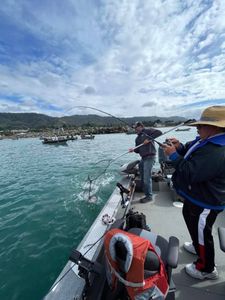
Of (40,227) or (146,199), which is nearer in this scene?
(146,199)

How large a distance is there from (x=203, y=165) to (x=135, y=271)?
1083mm

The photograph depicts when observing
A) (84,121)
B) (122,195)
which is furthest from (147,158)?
(84,121)

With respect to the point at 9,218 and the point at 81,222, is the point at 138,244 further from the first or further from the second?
the point at 9,218

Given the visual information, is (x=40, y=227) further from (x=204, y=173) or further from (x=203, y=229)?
(x=204, y=173)

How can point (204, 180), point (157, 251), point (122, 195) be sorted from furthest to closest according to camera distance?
1. point (122, 195)
2. point (204, 180)
3. point (157, 251)

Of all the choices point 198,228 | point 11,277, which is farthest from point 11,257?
point 198,228

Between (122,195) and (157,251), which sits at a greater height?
(157,251)

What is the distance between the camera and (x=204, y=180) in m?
1.81

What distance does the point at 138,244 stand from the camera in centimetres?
121

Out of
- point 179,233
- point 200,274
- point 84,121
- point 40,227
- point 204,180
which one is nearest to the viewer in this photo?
point 204,180

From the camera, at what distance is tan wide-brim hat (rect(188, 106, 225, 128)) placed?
171 cm

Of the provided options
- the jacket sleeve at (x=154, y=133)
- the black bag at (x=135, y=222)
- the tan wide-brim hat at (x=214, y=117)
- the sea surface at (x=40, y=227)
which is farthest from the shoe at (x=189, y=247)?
the sea surface at (x=40, y=227)

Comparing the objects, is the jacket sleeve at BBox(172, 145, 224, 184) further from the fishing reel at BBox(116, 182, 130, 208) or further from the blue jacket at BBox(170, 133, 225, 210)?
the fishing reel at BBox(116, 182, 130, 208)

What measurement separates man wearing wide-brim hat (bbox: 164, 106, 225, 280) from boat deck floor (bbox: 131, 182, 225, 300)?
13cm
